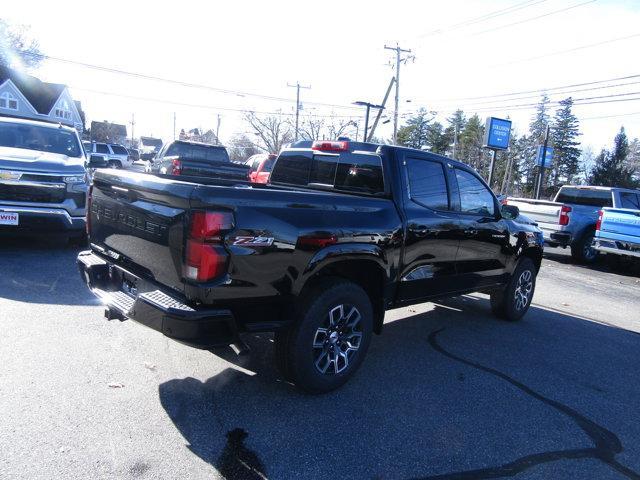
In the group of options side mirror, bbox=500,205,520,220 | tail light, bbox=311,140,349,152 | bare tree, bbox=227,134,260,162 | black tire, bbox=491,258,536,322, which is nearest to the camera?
tail light, bbox=311,140,349,152

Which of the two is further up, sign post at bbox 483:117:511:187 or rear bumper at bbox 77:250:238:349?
sign post at bbox 483:117:511:187

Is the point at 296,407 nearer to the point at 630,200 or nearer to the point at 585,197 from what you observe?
the point at 585,197

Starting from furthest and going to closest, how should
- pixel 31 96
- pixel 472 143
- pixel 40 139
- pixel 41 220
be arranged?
pixel 472 143 → pixel 31 96 → pixel 40 139 → pixel 41 220

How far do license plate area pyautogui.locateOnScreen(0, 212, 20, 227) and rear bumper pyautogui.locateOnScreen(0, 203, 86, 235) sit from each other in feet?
0.15

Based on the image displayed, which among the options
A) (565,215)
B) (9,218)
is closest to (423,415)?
(9,218)

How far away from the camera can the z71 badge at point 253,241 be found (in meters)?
2.97

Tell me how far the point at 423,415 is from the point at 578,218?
10.7 meters

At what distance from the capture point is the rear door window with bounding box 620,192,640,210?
41.2ft

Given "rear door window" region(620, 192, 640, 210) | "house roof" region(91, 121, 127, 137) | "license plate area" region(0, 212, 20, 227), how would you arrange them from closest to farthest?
"license plate area" region(0, 212, 20, 227) → "rear door window" region(620, 192, 640, 210) → "house roof" region(91, 121, 127, 137)

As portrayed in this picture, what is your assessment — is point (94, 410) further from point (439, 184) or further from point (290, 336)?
point (439, 184)

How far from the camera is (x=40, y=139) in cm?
820

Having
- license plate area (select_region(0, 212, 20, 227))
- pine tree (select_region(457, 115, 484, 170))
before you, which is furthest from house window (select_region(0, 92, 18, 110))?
pine tree (select_region(457, 115, 484, 170))

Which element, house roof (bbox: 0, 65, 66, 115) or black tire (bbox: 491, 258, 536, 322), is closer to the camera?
black tire (bbox: 491, 258, 536, 322)

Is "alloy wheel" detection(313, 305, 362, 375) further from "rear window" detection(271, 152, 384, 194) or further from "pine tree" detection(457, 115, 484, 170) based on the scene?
"pine tree" detection(457, 115, 484, 170)
